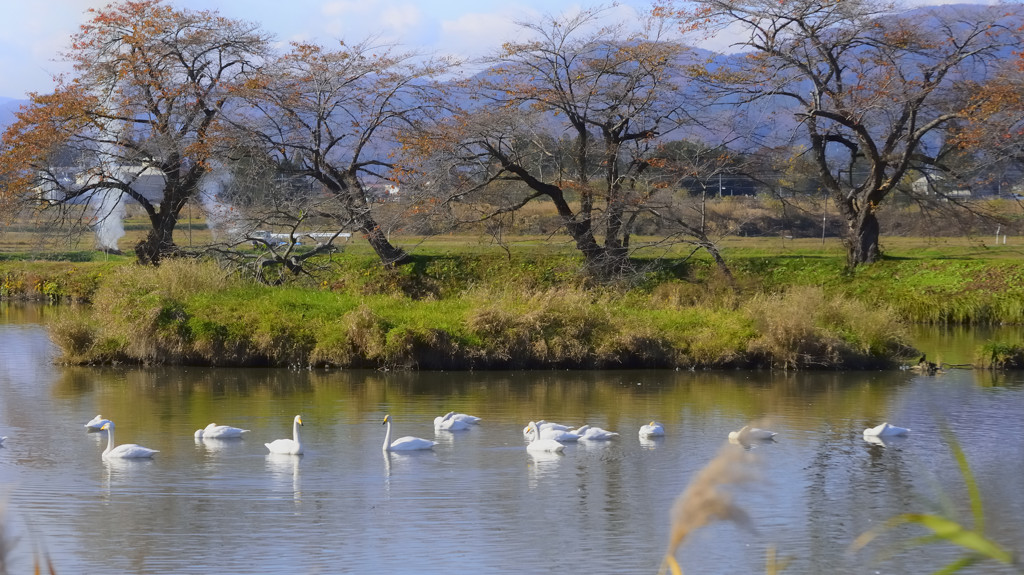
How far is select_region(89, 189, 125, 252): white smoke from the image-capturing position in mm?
29172

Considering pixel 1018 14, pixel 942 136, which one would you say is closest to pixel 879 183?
pixel 942 136

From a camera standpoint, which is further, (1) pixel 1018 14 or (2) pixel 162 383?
(1) pixel 1018 14

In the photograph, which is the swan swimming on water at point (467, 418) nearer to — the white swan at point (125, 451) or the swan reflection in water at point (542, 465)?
the swan reflection in water at point (542, 465)

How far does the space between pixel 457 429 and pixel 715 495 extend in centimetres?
1245

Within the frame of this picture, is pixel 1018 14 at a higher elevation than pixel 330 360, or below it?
higher

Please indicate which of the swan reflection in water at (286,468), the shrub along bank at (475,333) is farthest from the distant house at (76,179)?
the swan reflection in water at (286,468)

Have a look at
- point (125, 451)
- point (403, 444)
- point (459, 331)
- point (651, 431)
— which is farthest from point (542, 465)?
point (459, 331)

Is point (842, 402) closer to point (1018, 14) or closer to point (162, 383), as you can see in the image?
point (162, 383)

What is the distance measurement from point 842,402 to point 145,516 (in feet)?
36.3

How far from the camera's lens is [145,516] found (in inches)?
417

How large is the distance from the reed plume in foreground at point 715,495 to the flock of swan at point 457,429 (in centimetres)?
1051

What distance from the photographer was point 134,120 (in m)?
29.8

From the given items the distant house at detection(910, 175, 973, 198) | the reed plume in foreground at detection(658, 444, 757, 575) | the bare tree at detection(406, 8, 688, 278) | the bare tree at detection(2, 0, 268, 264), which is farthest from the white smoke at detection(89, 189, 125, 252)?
the reed plume in foreground at detection(658, 444, 757, 575)

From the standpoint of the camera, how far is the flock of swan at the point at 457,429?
13.1 m
